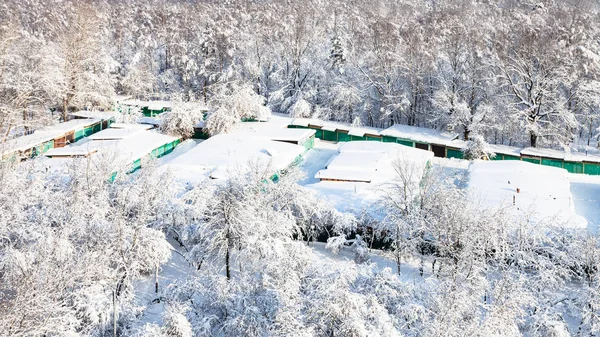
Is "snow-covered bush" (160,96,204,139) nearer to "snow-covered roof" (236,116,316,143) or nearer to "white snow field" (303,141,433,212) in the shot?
"snow-covered roof" (236,116,316,143)

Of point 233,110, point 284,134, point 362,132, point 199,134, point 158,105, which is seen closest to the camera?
point 284,134

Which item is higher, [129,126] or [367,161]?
[129,126]

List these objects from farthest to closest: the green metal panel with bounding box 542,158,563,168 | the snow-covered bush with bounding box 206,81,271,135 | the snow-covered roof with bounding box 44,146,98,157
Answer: the snow-covered bush with bounding box 206,81,271,135
the green metal panel with bounding box 542,158,563,168
the snow-covered roof with bounding box 44,146,98,157

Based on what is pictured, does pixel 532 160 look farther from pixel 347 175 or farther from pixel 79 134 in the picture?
pixel 79 134

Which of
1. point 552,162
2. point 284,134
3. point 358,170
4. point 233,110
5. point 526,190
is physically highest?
point 233,110

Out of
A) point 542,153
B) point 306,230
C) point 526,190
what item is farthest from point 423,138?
point 306,230

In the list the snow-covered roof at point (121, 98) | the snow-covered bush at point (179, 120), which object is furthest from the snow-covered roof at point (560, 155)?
the snow-covered roof at point (121, 98)

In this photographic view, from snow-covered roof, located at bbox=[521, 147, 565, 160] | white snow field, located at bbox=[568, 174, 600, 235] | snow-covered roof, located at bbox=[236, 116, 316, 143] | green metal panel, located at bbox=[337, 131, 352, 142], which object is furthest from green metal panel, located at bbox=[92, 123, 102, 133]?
white snow field, located at bbox=[568, 174, 600, 235]
